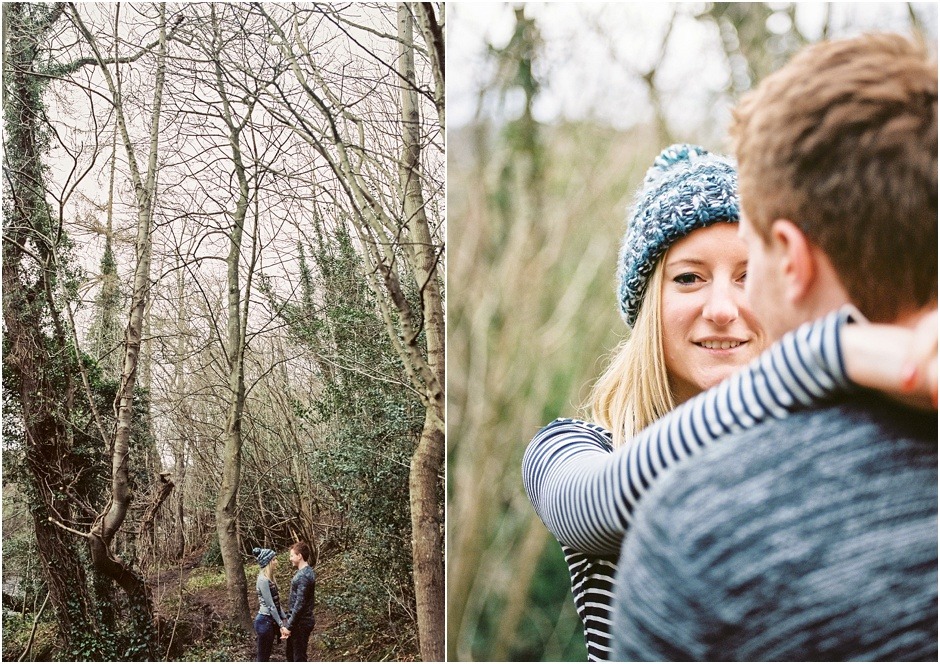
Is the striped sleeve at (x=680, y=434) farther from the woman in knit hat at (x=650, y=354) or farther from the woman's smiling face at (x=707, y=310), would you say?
the woman's smiling face at (x=707, y=310)

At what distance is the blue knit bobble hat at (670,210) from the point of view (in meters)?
1.60

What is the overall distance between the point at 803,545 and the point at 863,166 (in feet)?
1.35

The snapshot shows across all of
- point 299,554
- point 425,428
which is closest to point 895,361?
point 425,428

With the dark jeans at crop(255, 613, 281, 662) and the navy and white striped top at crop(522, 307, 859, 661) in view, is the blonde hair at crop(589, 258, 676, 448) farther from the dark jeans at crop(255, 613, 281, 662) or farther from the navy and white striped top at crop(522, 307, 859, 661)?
the dark jeans at crop(255, 613, 281, 662)

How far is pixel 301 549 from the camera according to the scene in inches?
122

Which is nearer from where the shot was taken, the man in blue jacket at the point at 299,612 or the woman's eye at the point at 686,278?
the woman's eye at the point at 686,278

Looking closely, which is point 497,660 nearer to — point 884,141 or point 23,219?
point 23,219

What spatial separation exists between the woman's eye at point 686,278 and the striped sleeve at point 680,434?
43cm

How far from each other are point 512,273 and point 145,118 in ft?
4.81

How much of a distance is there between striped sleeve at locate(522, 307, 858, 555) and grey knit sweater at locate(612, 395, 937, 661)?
0.03 metres

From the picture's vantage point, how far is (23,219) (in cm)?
312

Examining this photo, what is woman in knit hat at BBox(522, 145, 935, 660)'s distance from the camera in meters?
1.21

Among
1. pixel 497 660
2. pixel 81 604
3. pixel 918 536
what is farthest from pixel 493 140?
pixel 918 536

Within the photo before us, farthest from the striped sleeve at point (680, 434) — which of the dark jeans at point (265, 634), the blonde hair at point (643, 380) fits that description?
the dark jeans at point (265, 634)
